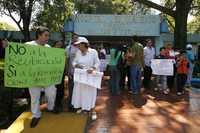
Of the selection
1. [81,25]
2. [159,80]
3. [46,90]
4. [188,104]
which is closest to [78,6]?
[81,25]

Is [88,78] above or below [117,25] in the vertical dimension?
below

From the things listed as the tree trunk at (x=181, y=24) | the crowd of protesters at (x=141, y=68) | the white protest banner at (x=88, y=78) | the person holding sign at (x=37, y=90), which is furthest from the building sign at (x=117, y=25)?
the person holding sign at (x=37, y=90)

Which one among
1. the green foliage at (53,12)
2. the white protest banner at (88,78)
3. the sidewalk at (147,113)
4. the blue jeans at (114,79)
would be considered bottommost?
the sidewalk at (147,113)

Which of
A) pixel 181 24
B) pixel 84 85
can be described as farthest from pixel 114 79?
pixel 181 24

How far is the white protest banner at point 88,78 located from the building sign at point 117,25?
18.4m

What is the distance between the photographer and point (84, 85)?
10742 millimetres

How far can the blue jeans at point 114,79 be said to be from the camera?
48.9 feet

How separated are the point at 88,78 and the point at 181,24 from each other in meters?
12.6

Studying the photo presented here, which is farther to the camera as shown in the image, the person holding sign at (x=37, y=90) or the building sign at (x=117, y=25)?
the building sign at (x=117, y=25)

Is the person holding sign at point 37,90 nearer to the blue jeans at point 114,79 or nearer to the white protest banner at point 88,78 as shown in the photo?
the white protest banner at point 88,78

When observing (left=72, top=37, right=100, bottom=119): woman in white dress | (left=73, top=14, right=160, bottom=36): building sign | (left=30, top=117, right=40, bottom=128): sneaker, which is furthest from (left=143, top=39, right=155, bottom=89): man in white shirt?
(left=73, top=14, right=160, bottom=36): building sign

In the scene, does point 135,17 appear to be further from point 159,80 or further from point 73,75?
point 73,75

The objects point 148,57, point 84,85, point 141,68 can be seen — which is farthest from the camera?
point 148,57

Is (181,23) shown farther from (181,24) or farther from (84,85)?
(84,85)
